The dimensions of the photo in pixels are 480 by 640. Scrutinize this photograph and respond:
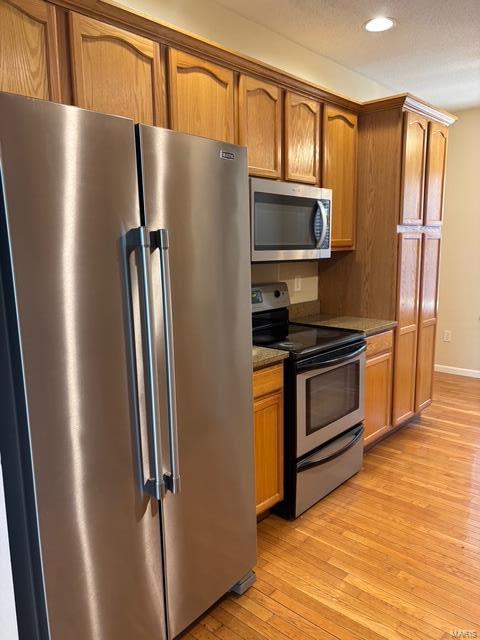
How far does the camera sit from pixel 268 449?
224 cm

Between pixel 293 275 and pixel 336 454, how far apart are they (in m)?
1.25

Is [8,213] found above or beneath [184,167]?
beneath

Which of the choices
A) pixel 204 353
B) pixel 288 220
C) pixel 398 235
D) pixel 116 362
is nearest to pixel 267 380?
pixel 204 353

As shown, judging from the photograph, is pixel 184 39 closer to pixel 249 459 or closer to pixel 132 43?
pixel 132 43

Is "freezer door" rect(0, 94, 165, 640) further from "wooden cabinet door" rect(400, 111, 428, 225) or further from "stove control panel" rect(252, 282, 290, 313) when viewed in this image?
"wooden cabinet door" rect(400, 111, 428, 225)

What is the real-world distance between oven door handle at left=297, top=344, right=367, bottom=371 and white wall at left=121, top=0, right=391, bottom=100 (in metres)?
1.70

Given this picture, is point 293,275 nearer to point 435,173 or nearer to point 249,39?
point 435,173

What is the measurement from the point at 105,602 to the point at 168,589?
26cm

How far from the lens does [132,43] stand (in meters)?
1.76

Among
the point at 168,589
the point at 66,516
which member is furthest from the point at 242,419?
the point at 66,516

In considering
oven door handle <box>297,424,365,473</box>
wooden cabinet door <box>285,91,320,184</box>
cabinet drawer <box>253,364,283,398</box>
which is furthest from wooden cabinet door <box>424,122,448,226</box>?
cabinet drawer <box>253,364,283,398</box>

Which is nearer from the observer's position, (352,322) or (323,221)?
(323,221)

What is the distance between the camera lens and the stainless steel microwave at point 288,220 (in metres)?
2.35

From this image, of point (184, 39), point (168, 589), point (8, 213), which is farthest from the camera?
point (184, 39)
